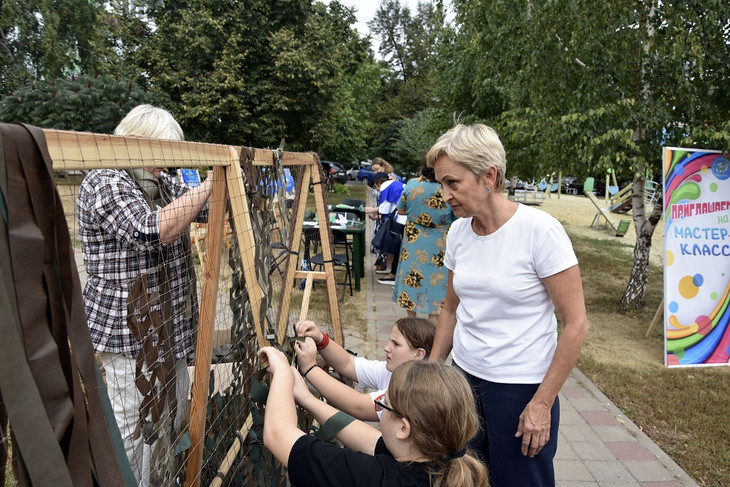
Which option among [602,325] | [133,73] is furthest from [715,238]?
[133,73]

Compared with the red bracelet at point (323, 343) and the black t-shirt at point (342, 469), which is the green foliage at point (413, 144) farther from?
the black t-shirt at point (342, 469)

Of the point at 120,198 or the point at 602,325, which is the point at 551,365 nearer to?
the point at 120,198

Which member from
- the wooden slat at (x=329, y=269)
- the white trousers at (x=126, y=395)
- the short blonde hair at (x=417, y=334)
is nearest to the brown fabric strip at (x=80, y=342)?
the white trousers at (x=126, y=395)

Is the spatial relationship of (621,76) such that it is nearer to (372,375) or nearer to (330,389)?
(372,375)

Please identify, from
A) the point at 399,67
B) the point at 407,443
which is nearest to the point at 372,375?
the point at 407,443

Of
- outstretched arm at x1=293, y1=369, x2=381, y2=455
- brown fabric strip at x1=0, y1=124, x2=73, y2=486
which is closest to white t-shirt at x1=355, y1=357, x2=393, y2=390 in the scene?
outstretched arm at x1=293, y1=369, x2=381, y2=455

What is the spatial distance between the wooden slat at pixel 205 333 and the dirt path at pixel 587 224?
31.7 ft

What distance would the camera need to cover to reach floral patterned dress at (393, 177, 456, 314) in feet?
13.3

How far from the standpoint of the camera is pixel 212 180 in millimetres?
1515

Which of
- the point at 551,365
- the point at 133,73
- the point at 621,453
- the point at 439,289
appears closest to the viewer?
the point at 551,365

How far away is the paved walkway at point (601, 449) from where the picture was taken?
2.85 metres

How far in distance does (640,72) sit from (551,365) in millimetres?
4880

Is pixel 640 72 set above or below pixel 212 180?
above

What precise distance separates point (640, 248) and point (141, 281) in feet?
19.5
